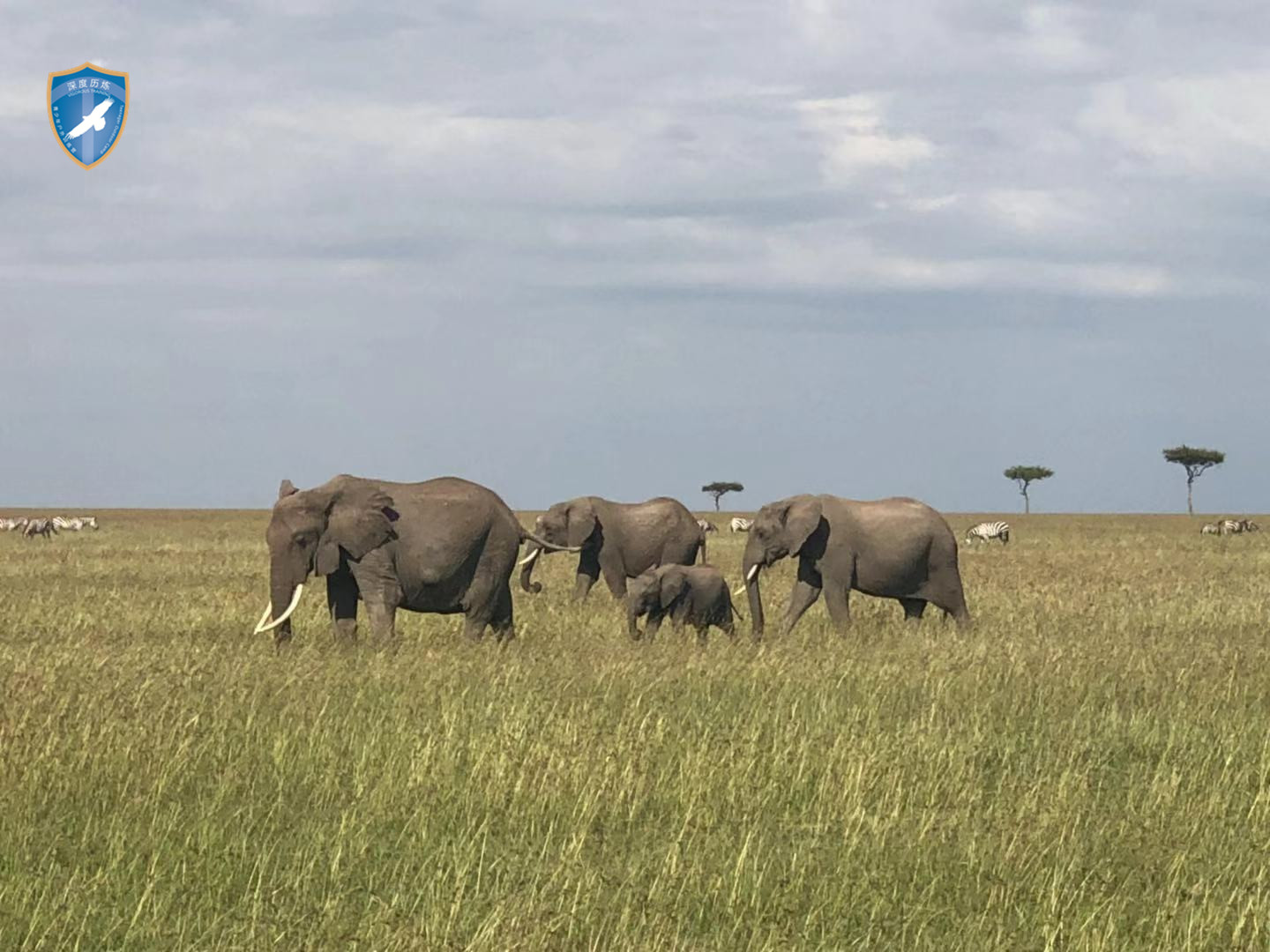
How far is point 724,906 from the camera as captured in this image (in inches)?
260

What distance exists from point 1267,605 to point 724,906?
17.0m

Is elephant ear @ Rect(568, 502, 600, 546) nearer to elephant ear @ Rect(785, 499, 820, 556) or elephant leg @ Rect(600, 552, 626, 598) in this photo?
elephant leg @ Rect(600, 552, 626, 598)

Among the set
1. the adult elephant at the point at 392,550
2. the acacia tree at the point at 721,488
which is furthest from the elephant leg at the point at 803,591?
the acacia tree at the point at 721,488

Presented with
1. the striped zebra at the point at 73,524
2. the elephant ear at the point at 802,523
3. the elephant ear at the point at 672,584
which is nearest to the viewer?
the elephant ear at the point at 672,584

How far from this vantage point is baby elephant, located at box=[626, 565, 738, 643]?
16797 millimetres

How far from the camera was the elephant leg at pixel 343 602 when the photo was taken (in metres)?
15.4

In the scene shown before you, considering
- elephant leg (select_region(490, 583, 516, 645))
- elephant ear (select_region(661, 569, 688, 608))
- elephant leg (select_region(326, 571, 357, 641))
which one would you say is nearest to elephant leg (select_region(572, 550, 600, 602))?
elephant ear (select_region(661, 569, 688, 608))

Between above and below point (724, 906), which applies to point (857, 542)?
above

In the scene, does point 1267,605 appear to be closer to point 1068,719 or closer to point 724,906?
point 1068,719

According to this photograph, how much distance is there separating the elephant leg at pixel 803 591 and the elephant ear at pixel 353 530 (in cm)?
509

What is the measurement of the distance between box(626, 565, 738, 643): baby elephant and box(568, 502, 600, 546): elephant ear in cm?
558

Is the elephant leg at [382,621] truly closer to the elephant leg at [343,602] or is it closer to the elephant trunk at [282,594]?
the elephant leg at [343,602]

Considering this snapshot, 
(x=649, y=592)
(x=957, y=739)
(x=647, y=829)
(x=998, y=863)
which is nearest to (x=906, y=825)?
(x=998, y=863)

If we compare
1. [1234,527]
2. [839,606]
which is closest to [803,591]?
[839,606]
